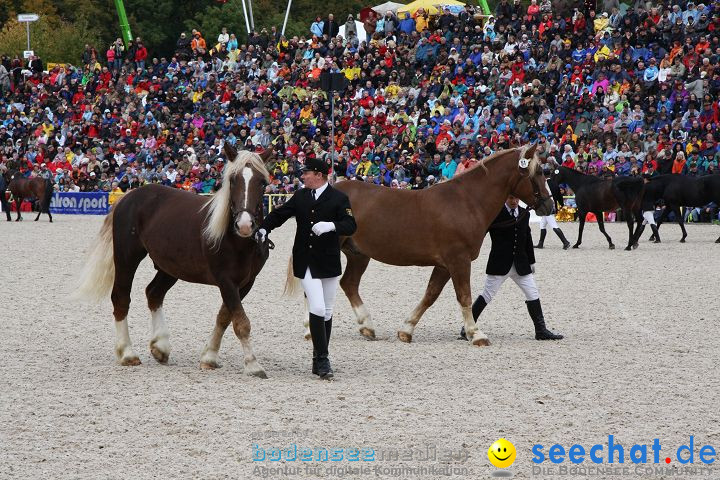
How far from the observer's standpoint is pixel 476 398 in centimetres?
696

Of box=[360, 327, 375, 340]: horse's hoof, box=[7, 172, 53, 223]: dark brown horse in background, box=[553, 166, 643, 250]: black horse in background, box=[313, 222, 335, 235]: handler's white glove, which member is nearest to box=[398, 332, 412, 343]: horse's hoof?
box=[360, 327, 375, 340]: horse's hoof

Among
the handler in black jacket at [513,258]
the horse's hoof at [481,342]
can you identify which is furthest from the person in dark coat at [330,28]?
the horse's hoof at [481,342]

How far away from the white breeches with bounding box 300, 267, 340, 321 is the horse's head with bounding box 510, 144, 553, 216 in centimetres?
268

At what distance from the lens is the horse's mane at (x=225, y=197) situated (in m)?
7.58

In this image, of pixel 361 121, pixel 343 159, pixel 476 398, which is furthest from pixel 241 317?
pixel 361 121

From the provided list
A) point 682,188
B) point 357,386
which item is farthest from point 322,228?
point 682,188

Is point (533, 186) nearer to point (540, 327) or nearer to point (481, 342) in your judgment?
point (540, 327)

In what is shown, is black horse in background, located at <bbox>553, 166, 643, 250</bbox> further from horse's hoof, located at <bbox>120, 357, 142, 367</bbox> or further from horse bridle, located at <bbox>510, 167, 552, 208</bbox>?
horse's hoof, located at <bbox>120, 357, 142, 367</bbox>

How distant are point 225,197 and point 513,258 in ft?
10.7

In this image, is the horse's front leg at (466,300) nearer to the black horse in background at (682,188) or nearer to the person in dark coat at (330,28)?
the black horse in background at (682,188)

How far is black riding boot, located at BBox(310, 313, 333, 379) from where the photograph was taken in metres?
7.68

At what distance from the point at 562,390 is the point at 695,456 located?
177cm

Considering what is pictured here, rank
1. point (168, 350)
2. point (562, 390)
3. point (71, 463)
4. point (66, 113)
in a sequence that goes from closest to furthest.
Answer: point (71, 463)
point (562, 390)
point (168, 350)
point (66, 113)

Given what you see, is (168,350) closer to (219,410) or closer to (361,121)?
(219,410)
